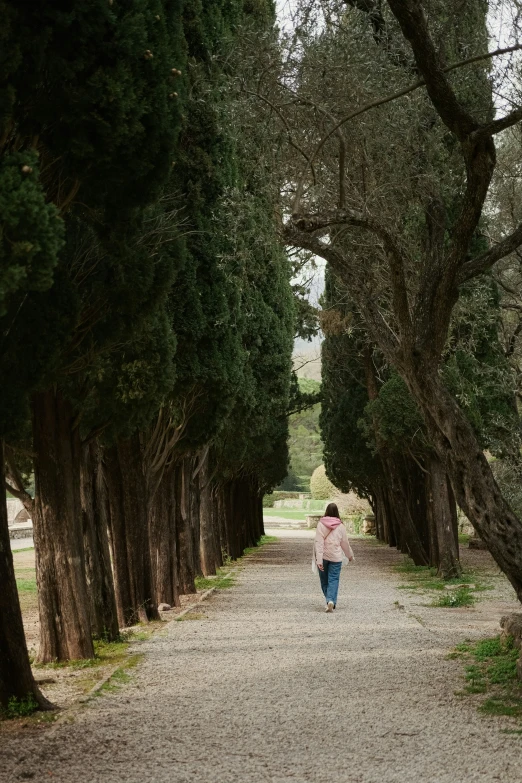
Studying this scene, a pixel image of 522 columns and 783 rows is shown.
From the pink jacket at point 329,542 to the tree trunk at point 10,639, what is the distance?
806cm

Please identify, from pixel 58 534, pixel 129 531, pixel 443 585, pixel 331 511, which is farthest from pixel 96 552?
pixel 443 585

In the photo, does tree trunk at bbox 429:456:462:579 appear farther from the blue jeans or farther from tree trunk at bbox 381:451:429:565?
the blue jeans

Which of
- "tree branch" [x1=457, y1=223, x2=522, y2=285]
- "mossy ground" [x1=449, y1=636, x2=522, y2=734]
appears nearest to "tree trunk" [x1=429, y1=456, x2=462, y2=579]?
"mossy ground" [x1=449, y1=636, x2=522, y2=734]

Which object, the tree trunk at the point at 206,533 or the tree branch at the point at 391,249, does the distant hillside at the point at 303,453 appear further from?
the tree branch at the point at 391,249

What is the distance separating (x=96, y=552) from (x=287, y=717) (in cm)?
495

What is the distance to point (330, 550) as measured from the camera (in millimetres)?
16000

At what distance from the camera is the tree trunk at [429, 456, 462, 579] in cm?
2250

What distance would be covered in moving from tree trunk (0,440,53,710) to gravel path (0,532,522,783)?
50 centimetres

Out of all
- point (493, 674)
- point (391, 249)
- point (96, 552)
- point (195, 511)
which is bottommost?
point (493, 674)

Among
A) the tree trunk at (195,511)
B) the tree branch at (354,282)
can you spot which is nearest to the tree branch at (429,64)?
the tree branch at (354,282)

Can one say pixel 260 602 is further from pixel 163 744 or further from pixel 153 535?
pixel 163 744

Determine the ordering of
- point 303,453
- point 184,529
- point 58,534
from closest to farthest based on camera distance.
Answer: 1. point 58,534
2. point 184,529
3. point 303,453

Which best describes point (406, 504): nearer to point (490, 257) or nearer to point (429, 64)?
point (490, 257)

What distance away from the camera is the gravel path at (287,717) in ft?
21.1
